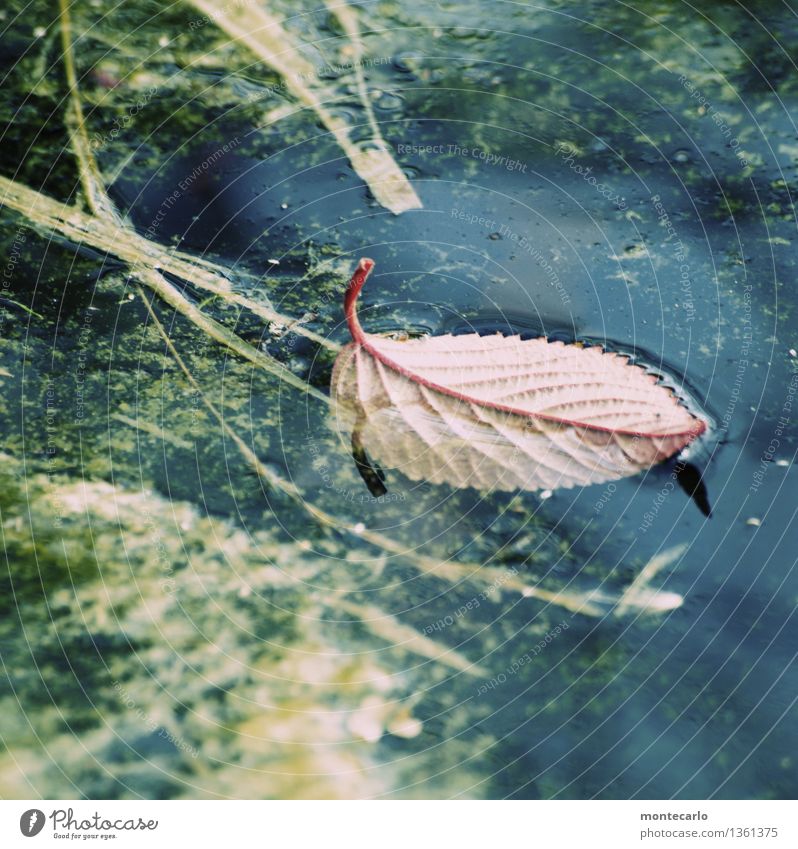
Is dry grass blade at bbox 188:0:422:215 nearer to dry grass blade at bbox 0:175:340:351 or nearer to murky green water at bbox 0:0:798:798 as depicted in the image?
murky green water at bbox 0:0:798:798

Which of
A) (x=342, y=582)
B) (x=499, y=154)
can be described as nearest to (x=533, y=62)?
(x=499, y=154)

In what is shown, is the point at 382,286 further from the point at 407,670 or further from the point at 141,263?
the point at 407,670
